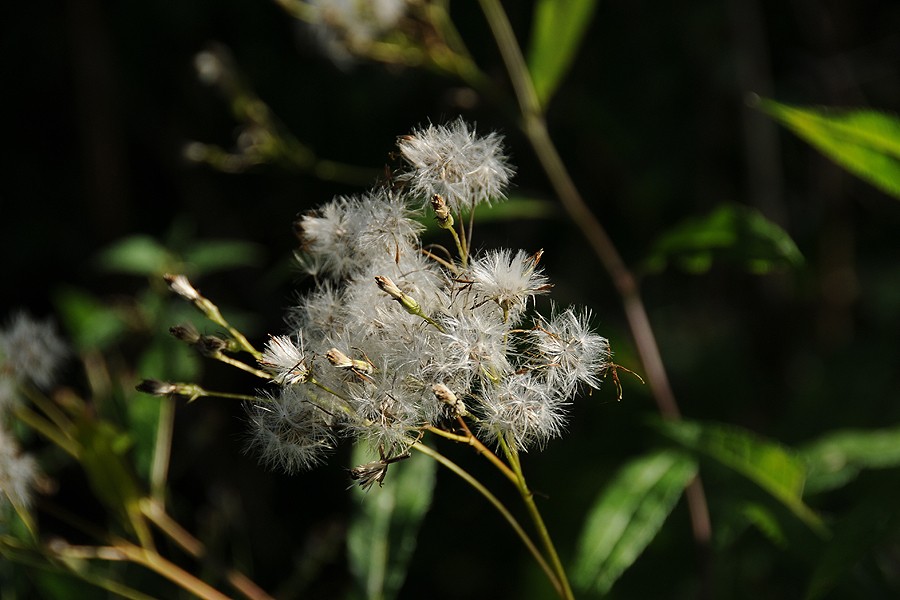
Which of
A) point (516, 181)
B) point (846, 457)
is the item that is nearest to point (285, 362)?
point (846, 457)

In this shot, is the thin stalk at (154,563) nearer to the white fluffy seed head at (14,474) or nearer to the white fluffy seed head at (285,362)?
the white fluffy seed head at (14,474)

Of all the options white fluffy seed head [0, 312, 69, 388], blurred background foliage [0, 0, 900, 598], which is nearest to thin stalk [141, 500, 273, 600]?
white fluffy seed head [0, 312, 69, 388]

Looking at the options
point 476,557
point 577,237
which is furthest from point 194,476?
point 577,237

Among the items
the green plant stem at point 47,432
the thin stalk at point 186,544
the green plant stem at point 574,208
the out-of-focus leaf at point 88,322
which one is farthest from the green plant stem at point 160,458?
the green plant stem at point 574,208

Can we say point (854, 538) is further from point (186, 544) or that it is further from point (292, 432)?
point (186, 544)

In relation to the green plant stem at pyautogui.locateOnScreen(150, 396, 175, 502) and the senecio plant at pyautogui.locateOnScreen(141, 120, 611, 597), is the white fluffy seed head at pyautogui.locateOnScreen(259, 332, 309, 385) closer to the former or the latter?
the senecio plant at pyautogui.locateOnScreen(141, 120, 611, 597)

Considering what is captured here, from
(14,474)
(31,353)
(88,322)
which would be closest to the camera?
(14,474)
